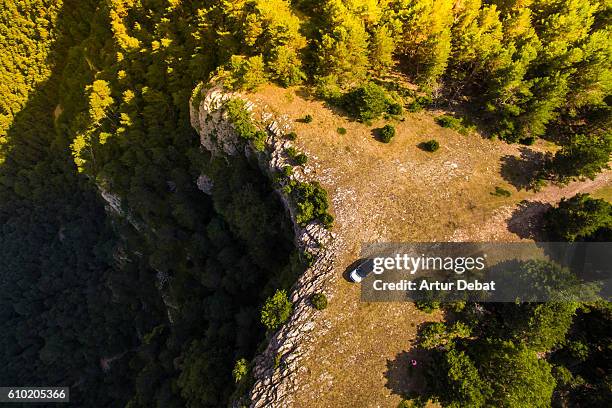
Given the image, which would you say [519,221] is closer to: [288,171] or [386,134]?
[386,134]

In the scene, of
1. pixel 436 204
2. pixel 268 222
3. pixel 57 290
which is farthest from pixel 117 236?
pixel 436 204

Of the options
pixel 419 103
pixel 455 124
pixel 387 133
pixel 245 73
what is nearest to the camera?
pixel 387 133

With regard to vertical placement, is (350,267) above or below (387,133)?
below

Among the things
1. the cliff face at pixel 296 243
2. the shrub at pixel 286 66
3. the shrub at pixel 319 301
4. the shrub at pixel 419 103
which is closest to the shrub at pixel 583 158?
the shrub at pixel 419 103

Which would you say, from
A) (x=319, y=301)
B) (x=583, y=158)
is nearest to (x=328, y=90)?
(x=319, y=301)

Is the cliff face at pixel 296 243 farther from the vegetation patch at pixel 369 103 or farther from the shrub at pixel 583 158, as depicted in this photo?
the shrub at pixel 583 158

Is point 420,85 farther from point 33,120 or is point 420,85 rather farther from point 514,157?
point 33,120
